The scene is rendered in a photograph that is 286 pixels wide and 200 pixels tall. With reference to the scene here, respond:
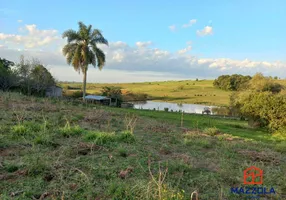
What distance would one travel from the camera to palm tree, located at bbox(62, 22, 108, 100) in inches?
1225

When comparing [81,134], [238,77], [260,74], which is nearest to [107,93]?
[260,74]

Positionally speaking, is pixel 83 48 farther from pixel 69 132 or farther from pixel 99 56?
pixel 69 132

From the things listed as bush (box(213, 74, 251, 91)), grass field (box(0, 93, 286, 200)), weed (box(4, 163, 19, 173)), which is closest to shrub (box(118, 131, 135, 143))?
grass field (box(0, 93, 286, 200))

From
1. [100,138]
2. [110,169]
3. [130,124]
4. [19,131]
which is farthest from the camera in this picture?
[130,124]

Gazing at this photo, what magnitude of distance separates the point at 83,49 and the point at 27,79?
11.3 metres

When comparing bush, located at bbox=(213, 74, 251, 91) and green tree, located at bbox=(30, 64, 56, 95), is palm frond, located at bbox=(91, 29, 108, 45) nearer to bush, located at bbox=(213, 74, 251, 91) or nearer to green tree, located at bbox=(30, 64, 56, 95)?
green tree, located at bbox=(30, 64, 56, 95)

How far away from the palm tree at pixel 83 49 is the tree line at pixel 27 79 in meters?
7.82

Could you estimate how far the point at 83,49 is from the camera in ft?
102

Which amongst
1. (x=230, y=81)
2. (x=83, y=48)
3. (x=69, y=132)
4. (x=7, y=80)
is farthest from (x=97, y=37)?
(x=230, y=81)

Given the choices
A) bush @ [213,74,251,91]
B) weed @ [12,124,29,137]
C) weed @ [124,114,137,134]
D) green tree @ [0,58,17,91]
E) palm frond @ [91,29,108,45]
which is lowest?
weed @ [124,114,137,134]

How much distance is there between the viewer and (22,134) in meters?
6.80

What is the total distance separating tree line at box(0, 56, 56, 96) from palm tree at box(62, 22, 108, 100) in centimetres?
782

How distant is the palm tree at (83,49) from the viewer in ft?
102

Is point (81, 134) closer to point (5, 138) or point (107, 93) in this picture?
point (5, 138)
